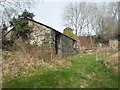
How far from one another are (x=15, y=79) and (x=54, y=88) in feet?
7.32

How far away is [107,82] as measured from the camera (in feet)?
19.8

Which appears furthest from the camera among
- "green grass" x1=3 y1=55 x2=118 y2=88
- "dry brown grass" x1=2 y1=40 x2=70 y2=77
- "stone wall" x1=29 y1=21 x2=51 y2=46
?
"stone wall" x1=29 y1=21 x2=51 y2=46

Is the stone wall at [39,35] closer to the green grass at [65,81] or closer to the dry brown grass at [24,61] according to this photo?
the dry brown grass at [24,61]

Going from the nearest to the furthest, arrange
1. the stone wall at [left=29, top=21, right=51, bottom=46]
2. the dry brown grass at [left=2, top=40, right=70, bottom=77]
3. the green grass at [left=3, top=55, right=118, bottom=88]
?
the green grass at [left=3, top=55, right=118, bottom=88] < the dry brown grass at [left=2, top=40, right=70, bottom=77] < the stone wall at [left=29, top=21, right=51, bottom=46]

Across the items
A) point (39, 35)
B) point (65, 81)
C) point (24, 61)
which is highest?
point (39, 35)

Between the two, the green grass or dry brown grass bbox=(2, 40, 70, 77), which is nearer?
the green grass

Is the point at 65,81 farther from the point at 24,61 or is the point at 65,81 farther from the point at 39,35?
the point at 39,35

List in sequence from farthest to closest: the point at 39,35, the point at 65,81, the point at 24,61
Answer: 1. the point at 39,35
2. the point at 24,61
3. the point at 65,81

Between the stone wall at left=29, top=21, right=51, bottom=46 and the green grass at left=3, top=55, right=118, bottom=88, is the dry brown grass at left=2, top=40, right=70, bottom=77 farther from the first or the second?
the stone wall at left=29, top=21, right=51, bottom=46

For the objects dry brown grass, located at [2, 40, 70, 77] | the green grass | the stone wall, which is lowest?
the green grass

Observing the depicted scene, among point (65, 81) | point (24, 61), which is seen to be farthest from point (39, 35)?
point (65, 81)

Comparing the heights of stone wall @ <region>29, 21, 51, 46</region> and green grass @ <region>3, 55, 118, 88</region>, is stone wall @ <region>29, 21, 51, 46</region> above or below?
above

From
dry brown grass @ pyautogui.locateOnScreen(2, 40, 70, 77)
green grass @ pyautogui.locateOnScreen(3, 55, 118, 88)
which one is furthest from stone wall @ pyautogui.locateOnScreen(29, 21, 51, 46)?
green grass @ pyautogui.locateOnScreen(3, 55, 118, 88)

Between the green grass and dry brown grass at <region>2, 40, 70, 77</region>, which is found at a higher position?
dry brown grass at <region>2, 40, 70, 77</region>
